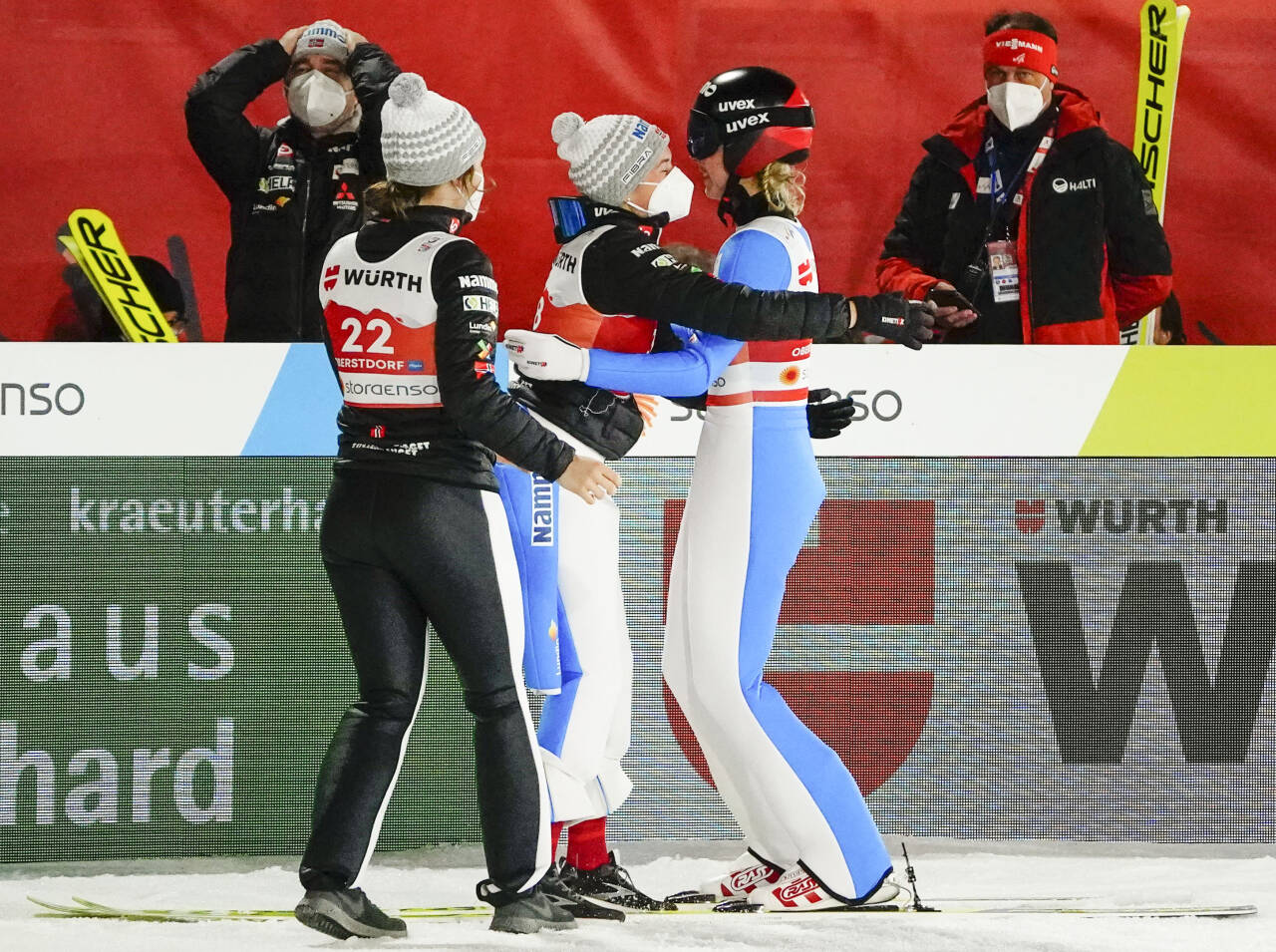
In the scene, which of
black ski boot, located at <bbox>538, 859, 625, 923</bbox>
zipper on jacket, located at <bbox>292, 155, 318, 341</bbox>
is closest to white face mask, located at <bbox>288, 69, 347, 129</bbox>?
zipper on jacket, located at <bbox>292, 155, 318, 341</bbox>

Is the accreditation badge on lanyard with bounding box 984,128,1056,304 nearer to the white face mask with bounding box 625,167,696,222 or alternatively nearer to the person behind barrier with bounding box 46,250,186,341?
the white face mask with bounding box 625,167,696,222

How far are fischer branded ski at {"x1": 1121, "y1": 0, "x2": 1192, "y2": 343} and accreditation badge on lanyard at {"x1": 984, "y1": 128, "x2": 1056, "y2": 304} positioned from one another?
717 mm

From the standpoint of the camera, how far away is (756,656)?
153 inches

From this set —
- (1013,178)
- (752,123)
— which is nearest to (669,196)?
(752,123)

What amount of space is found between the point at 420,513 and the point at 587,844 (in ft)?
3.22

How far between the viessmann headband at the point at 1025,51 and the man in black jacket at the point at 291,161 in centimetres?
175

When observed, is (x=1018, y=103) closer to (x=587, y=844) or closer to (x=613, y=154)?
(x=613, y=154)

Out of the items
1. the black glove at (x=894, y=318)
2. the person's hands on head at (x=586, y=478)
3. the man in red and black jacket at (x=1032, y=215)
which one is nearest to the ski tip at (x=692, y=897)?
the person's hands on head at (x=586, y=478)

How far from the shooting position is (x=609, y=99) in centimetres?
580

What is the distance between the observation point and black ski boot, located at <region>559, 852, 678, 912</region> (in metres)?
3.93

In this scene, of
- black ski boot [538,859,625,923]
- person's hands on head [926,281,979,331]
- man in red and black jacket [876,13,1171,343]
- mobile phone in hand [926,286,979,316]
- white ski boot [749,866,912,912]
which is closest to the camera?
black ski boot [538,859,625,923]

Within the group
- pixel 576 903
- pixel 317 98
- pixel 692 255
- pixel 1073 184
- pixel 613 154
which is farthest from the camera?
pixel 692 255

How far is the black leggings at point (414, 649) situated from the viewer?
11.4 ft

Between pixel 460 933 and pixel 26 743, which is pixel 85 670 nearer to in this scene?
pixel 26 743
